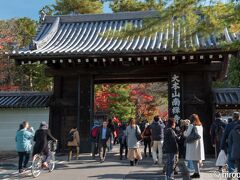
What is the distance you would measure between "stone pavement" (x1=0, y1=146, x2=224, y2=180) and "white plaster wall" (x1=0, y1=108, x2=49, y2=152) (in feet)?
13.2

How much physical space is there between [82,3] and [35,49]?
2186 cm

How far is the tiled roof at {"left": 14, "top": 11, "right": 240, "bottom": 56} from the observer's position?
15000 mm

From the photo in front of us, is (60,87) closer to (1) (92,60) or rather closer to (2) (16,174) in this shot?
(1) (92,60)

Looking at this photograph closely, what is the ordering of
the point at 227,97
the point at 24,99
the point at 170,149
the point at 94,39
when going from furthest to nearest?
the point at 24,99 → the point at 94,39 → the point at 227,97 → the point at 170,149

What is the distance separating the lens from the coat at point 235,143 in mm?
7824

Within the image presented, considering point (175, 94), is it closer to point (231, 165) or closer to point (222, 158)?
point (222, 158)

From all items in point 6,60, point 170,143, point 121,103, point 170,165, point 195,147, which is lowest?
point 170,165

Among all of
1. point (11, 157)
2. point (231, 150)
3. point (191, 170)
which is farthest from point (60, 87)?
point (231, 150)

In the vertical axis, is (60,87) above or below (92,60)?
below

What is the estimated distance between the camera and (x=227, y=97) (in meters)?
16.6

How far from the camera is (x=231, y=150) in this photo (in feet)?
26.5

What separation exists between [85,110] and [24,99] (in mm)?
3892

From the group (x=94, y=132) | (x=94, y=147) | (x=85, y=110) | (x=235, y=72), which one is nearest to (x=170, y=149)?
(x=94, y=132)

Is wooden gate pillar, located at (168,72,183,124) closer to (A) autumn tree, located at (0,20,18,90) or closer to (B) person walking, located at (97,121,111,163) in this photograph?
(B) person walking, located at (97,121,111,163)
